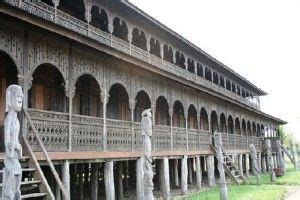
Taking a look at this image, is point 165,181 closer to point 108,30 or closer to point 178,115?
point 108,30

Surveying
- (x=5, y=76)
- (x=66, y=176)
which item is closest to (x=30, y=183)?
(x=66, y=176)

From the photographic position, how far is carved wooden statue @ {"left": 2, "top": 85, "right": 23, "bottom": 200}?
8953 mm

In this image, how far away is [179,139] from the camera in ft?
74.2

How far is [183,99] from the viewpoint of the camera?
79.8 feet

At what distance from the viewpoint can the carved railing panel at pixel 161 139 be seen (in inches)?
788

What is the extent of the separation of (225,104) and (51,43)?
21070 millimetres

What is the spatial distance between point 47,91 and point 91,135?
3.15 m

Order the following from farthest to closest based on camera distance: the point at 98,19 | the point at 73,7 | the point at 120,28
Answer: the point at 120,28
the point at 98,19
the point at 73,7

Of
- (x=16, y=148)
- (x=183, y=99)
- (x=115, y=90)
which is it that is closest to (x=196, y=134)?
(x=183, y=99)

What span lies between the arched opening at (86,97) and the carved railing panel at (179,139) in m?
4.97

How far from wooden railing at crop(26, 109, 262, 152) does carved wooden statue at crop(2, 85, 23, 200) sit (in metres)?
A: 2.73

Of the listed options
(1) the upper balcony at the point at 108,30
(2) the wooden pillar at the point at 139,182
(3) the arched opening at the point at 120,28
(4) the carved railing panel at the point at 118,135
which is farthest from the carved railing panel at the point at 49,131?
(3) the arched opening at the point at 120,28

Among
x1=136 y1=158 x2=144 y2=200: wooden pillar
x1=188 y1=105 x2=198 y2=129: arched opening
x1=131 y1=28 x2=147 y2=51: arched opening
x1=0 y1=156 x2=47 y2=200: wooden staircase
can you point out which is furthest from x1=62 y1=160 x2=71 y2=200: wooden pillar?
x1=188 y1=105 x2=198 y2=129: arched opening

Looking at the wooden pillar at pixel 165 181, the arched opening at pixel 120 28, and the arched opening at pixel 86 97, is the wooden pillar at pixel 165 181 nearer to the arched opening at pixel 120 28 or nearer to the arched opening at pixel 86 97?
the arched opening at pixel 86 97
